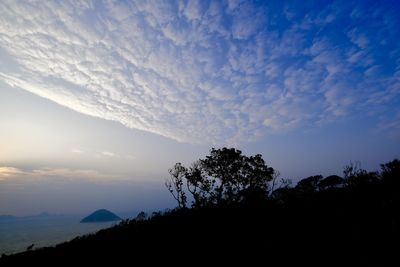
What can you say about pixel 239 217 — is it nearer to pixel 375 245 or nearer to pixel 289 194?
pixel 289 194

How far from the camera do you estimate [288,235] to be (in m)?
7.27

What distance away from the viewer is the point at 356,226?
21.7 ft

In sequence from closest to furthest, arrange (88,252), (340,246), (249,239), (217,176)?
(340,246), (249,239), (88,252), (217,176)

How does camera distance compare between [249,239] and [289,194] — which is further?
[289,194]

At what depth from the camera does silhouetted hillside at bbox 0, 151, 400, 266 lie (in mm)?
5707

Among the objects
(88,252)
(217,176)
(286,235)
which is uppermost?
(217,176)

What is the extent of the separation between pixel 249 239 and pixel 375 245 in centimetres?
352

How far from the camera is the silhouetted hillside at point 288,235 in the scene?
5.71 m

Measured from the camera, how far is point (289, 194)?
1327cm

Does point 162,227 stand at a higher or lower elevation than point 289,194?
lower

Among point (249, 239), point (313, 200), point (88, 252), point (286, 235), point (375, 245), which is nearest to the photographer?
point (375, 245)

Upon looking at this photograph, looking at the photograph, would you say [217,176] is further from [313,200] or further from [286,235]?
[286,235]

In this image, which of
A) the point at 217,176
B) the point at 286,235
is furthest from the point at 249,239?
the point at 217,176

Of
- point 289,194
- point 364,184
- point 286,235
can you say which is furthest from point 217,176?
point 286,235
